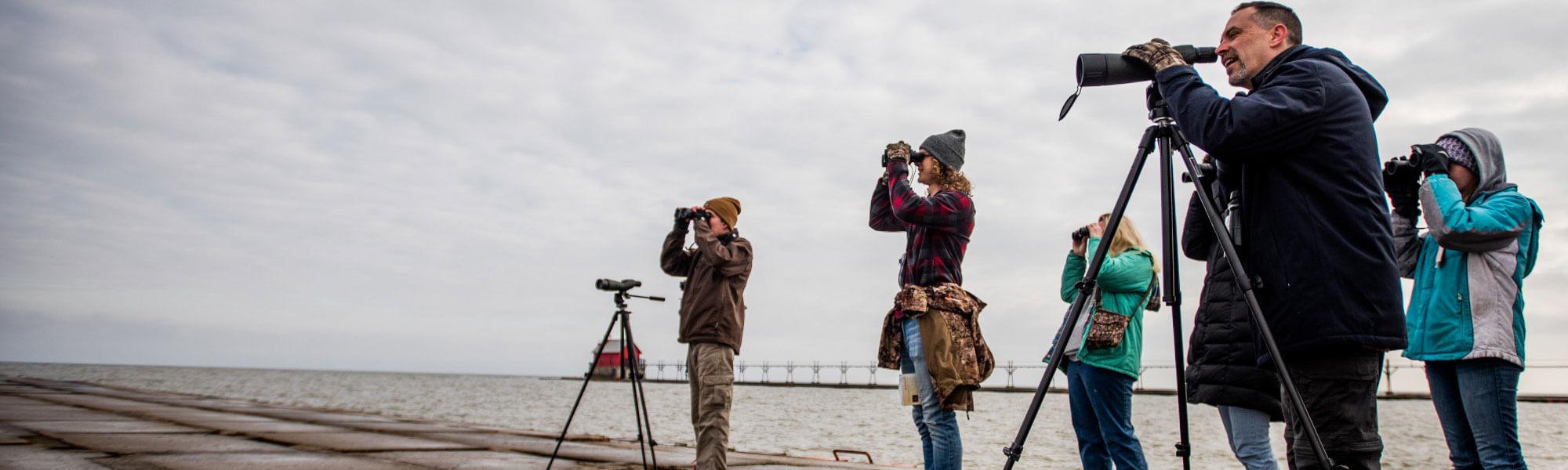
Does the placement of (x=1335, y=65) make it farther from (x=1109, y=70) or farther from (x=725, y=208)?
(x=725, y=208)

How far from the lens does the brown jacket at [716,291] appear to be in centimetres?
387

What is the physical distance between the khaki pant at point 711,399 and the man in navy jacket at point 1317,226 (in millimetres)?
2348

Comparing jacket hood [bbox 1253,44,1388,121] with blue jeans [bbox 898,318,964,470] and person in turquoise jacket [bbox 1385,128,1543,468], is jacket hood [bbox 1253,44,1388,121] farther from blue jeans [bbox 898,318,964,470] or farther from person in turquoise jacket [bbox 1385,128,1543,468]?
blue jeans [bbox 898,318,964,470]

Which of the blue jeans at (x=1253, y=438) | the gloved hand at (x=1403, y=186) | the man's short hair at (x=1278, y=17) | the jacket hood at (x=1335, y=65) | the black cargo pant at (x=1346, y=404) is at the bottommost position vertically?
the blue jeans at (x=1253, y=438)

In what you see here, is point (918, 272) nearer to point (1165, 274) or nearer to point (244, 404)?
point (1165, 274)

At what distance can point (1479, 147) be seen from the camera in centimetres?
271

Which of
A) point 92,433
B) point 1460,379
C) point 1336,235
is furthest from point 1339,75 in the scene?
point 92,433

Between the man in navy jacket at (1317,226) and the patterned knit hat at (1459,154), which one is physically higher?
the patterned knit hat at (1459,154)

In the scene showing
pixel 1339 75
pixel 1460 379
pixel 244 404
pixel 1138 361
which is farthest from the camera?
pixel 244 404

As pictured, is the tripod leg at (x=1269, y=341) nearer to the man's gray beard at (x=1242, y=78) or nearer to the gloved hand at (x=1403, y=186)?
the man's gray beard at (x=1242, y=78)

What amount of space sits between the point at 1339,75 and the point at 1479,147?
4.64 feet

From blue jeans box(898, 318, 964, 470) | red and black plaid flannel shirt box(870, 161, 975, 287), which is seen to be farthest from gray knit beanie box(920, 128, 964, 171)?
blue jeans box(898, 318, 964, 470)

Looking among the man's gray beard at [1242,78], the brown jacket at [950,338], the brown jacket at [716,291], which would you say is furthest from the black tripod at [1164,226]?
the brown jacket at [716,291]

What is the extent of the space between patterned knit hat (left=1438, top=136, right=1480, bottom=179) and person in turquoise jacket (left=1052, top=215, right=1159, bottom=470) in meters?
1.05
